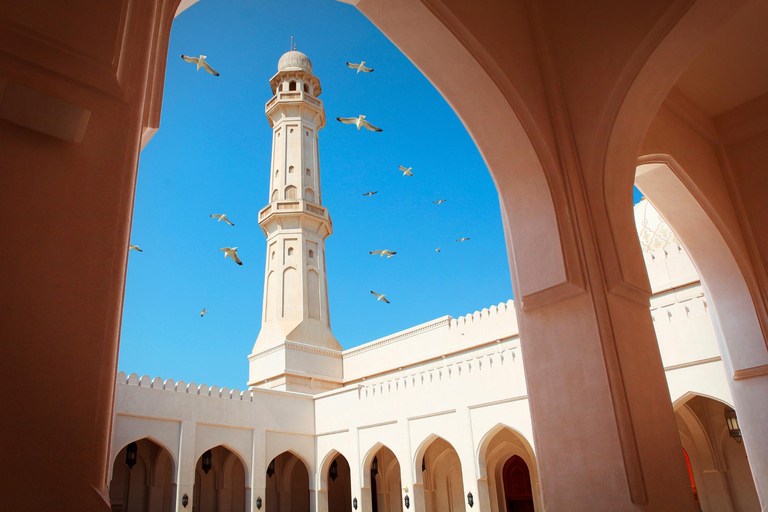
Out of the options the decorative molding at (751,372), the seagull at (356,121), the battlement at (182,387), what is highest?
the seagull at (356,121)

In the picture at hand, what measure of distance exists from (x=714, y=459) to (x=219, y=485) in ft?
37.2

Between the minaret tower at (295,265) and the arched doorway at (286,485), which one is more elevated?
the minaret tower at (295,265)

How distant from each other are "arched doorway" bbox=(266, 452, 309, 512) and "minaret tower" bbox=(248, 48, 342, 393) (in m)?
2.04

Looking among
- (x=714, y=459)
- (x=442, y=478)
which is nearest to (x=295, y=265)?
(x=442, y=478)

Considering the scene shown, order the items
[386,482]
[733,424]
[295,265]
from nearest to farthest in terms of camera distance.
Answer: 1. [733,424]
2. [386,482]
3. [295,265]

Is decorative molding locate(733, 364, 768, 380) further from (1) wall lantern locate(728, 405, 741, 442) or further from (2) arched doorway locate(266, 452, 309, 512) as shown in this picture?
(2) arched doorway locate(266, 452, 309, 512)

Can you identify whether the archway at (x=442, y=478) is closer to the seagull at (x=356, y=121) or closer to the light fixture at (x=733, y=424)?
the light fixture at (x=733, y=424)

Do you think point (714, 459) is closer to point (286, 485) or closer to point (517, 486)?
point (517, 486)

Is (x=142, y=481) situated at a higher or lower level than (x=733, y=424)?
lower

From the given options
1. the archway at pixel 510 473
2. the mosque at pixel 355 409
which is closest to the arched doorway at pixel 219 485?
the mosque at pixel 355 409

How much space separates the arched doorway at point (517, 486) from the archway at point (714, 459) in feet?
12.1

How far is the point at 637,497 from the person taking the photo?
305 centimetres

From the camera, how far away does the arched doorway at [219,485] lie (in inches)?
566

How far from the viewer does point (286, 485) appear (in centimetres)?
1575
